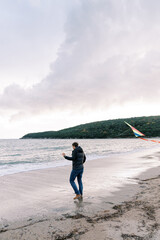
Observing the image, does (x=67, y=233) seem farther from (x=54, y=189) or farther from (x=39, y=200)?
(x=54, y=189)

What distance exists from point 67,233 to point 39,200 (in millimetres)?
3417

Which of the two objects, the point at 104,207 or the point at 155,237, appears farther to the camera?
the point at 104,207

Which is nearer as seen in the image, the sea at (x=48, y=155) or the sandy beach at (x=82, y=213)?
the sandy beach at (x=82, y=213)

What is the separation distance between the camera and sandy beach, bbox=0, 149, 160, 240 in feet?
15.3

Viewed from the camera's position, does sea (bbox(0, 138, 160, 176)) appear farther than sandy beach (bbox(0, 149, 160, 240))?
Yes

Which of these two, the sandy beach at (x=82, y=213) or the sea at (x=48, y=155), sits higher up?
the sandy beach at (x=82, y=213)

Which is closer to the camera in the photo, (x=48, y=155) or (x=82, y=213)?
(x=82, y=213)

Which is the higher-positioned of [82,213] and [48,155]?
[82,213]

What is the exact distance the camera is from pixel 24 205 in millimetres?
7191

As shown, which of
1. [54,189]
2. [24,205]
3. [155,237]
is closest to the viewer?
[155,237]

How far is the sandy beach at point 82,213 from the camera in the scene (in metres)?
4.65

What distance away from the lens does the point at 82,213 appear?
600 cm

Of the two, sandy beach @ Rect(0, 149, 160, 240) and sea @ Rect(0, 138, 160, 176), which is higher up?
sandy beach @ Rect(0, 149, 160, 240)

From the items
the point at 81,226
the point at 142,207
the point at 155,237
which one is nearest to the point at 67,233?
the point at 81,226
